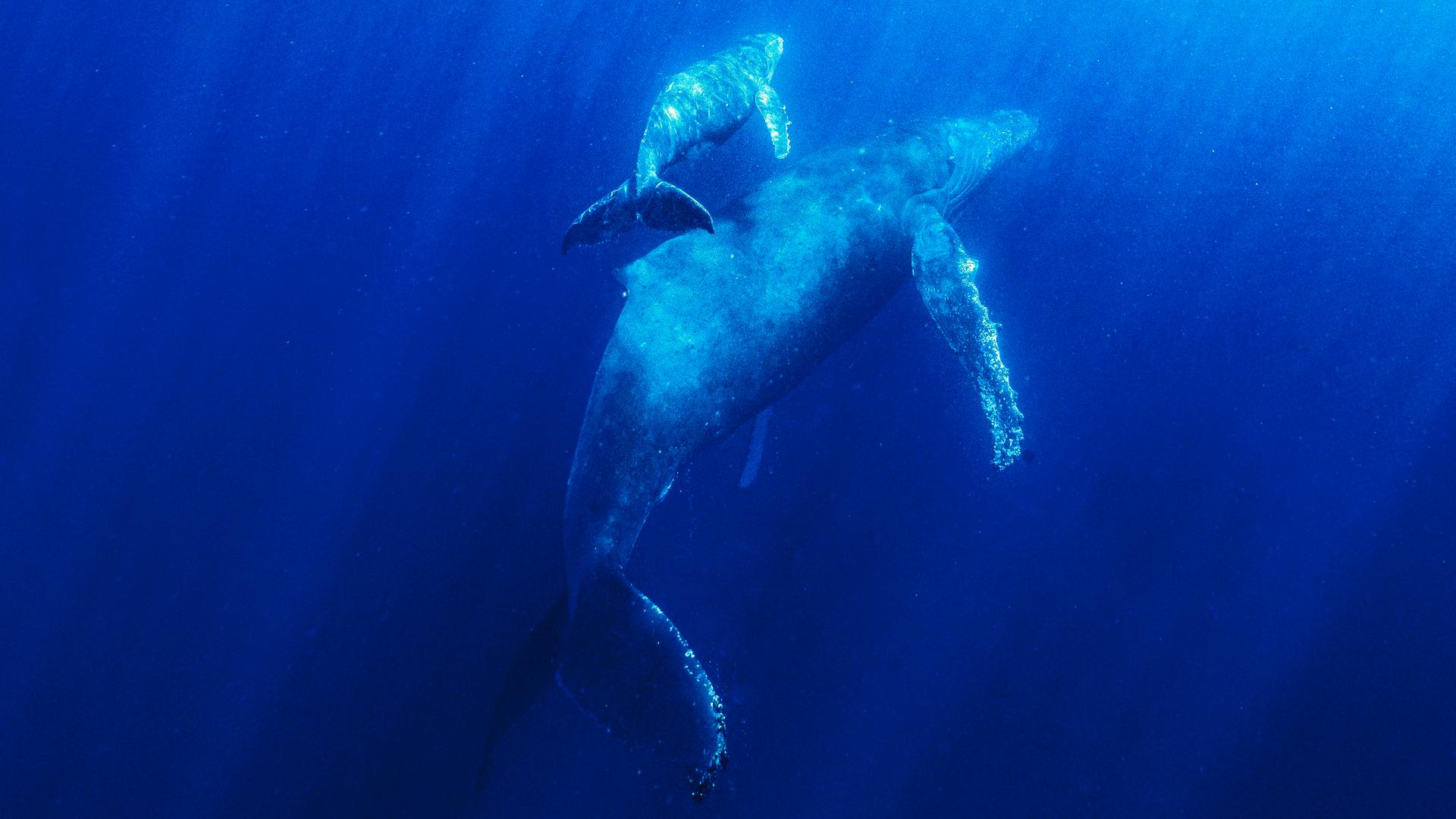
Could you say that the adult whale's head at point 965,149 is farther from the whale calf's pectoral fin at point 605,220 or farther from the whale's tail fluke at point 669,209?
the whale calf's pectoral fin at point 605,220

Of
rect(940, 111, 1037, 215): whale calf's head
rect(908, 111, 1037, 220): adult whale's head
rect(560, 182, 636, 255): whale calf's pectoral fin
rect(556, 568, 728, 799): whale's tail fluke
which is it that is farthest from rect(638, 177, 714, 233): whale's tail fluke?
rect(940, 111, 1037, 215): whale calf's head

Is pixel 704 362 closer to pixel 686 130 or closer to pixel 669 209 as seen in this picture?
pixel 669 209

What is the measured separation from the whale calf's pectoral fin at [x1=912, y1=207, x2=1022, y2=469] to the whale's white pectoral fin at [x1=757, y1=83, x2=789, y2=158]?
2171 mm

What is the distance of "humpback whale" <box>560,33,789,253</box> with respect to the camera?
497cm

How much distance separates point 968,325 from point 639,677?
15.0 feet

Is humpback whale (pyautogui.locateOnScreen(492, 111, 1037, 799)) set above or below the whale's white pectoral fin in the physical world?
below

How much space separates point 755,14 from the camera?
39.3 ft

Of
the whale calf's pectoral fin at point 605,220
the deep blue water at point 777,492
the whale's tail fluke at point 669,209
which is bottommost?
the deep blue water at point 777,492

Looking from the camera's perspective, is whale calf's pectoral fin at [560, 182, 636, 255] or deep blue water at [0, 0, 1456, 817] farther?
deep blue water at [0, 0, 1456, 817]

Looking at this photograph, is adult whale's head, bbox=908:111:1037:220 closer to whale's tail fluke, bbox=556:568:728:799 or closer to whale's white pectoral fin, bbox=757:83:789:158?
whale's white pectoral fin, bbox=757:83:789:158

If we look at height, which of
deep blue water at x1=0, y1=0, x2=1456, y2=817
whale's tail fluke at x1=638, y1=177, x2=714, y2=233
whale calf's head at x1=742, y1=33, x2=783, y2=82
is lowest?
deep blue water at x1=0, y1=0, x2=1456, y2=817

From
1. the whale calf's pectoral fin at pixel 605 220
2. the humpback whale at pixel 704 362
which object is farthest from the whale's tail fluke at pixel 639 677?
the whale calf's pectoral fin at pixel 605 220

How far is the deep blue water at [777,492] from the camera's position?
27.2 ft

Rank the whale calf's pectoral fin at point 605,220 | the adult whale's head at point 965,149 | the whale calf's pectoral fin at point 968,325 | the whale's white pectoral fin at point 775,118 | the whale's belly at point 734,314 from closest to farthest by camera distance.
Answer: the whale calf's pectoral fin at point 605,220 → the whale's belly at point 734,314 → the whale calf's pectoral fin at point 968,325 → the whale's white pectoral fin at point 775,118 → the adult whale's head at point 965,149
